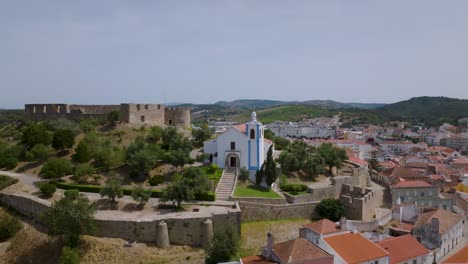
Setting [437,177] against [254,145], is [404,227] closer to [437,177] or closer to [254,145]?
[254,145]

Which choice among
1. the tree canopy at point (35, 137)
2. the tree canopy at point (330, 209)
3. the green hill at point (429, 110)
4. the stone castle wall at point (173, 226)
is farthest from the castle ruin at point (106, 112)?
the green hill at point (429, 110)

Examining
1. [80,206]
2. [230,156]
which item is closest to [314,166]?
[230,156]

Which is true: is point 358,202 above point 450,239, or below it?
above

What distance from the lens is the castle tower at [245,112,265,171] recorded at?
91.6 feet

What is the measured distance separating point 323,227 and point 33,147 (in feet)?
69.6

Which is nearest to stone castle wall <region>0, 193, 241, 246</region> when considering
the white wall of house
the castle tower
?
the castle tower

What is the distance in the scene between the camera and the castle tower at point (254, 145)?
91.6 feet

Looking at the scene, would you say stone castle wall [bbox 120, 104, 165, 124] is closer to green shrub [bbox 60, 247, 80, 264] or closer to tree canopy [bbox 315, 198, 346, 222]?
green shrub [bbox 60, 247, 80, 264]

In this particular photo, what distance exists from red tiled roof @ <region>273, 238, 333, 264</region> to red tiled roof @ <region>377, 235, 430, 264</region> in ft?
14.8

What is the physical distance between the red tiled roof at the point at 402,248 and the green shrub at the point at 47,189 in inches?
716

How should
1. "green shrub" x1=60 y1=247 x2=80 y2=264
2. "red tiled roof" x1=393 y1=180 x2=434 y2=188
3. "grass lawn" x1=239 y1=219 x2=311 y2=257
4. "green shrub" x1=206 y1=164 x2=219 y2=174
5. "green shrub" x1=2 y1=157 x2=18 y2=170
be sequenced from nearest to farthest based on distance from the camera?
"green shrub" x1=60 y1=247 x2=80 y2=264 < "grass lawn" x1=239 y1=219 x2=311 y2=257 < "green shrub" x1=206 y1=164 x2=219 y2=174 < "green shrub" x1=2 y1=157 x2=18 y2=170 < "red tiled roof" x1=393 y1=180 x2=434 y2=188

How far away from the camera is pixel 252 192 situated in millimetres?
24875

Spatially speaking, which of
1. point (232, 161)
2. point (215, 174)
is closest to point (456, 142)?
point (232, 161)

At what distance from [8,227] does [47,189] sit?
9.63 feet
